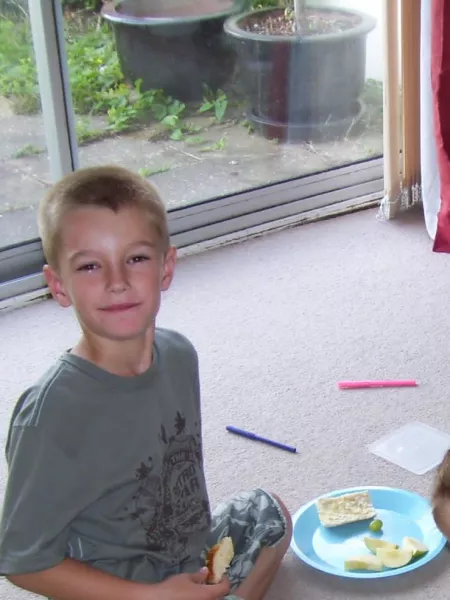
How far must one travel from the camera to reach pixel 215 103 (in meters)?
2.72

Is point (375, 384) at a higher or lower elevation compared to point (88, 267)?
lower

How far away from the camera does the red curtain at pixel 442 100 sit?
2.29 meters

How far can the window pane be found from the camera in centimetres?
251

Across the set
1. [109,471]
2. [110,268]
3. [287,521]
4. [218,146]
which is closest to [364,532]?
[287,521]

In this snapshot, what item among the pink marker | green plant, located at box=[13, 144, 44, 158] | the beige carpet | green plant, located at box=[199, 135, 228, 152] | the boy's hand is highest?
green plant, located at box=[13, 144, 44, 158]

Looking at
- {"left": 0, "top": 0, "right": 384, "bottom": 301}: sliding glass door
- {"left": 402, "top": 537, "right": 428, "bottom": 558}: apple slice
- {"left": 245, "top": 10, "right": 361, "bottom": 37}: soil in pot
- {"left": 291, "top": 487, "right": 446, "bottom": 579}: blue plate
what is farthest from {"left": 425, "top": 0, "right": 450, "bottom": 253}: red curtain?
{"left": 402, "top": 537, "right": 428, "bottom": 558}: apple slice

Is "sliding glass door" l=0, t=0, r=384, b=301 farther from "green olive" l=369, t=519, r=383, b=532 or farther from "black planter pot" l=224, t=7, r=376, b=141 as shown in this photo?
"green olive" l=369, t=519, r=383, b=532

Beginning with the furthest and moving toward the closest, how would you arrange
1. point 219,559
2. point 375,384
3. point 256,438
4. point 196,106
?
1. point 196,106
2. point 375,384
3. point 256,438
4. point 219,559

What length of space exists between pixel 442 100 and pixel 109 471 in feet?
5.26

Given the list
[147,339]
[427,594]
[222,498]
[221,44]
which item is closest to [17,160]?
[221,44]

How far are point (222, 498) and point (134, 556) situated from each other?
45 cm

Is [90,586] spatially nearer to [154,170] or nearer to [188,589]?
[188,589]

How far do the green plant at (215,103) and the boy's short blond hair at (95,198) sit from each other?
1.60m

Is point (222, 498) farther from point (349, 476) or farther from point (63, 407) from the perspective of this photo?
point (63, 407)
